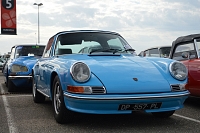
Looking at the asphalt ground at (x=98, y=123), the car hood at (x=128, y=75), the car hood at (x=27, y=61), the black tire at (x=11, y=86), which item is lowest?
the black tire at (x=11, y=86)

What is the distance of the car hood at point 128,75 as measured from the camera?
12.4 ft

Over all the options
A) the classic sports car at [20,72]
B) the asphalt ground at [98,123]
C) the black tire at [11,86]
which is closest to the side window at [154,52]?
the classic sports car at [20,72]

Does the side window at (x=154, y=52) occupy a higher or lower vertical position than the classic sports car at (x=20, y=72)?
higher

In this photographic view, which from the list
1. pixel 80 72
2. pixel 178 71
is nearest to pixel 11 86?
pixel 80 72

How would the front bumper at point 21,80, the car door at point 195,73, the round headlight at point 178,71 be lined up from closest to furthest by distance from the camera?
1. the round headlight at point 178,71
2. the car door at point 195,73
3. the front bumper at point 21,80

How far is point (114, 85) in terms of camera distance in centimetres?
376

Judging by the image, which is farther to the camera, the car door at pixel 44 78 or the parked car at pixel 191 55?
the parked car at pixel 191 55

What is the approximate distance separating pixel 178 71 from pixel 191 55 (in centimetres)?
191

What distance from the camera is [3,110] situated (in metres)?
5.38

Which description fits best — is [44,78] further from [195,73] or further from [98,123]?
[195,73]

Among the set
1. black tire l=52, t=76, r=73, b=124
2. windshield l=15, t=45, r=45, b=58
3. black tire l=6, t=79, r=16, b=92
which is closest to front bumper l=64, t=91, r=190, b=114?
black tire l=52, t=76, r=73, b=124

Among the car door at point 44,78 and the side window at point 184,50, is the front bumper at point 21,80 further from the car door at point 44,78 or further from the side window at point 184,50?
the side window at point 184,50

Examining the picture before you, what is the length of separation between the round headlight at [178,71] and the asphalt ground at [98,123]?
663mm

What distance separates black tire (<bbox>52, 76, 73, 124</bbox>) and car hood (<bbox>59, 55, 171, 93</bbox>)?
1.75 feet
